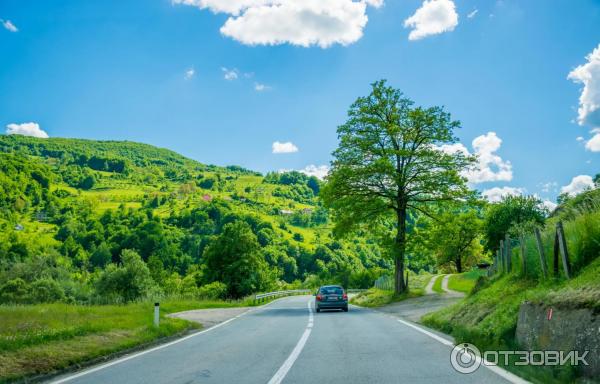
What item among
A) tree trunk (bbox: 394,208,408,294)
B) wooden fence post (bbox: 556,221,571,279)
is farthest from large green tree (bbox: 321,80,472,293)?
A: wooden fence post (bbox: 556,221,571,279)

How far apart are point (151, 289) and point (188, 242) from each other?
342ft

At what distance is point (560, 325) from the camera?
20.7ft

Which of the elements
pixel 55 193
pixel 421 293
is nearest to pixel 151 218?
pixel 55 193

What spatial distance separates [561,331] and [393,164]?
20.2 metres

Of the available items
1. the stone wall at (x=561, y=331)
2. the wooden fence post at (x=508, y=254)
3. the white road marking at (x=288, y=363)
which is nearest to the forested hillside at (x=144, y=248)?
the wooden fence post at (x=508, y=254)

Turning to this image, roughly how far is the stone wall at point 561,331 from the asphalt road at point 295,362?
1.05 m

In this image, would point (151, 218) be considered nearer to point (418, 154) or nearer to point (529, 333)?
point (418, 154)

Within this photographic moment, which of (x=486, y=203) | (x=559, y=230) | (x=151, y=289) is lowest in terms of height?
(x=151, y=289)

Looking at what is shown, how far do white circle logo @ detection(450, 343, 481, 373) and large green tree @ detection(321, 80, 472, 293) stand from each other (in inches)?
697

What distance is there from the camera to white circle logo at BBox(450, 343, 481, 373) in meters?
6.67

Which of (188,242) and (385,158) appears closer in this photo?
(385,158)

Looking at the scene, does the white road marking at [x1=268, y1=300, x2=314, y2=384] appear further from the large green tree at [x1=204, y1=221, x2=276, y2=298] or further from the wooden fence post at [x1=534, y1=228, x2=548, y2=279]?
the large green tree at [x1=204, y1=221, x2=276, y2=298]

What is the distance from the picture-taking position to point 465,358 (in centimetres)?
755

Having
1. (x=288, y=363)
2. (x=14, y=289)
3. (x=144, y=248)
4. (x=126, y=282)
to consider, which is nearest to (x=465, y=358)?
(x=288, y=363)
